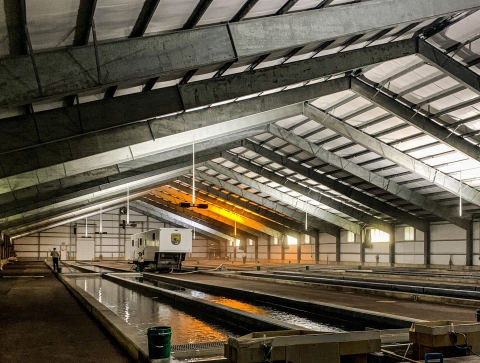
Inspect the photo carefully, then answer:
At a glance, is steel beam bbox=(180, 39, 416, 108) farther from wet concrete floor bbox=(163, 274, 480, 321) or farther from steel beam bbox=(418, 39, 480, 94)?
wet concrete floor bbox=(163, 274, 480, 321)

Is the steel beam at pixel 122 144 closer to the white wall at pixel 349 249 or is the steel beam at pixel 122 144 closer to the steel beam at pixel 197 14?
the steel beam at pixel 197 14

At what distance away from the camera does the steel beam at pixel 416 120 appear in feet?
61.6

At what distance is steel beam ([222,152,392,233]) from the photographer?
105 ft

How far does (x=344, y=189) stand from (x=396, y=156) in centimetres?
807

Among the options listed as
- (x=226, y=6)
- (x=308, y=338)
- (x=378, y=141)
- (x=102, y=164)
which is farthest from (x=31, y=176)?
(x=378, y=141)

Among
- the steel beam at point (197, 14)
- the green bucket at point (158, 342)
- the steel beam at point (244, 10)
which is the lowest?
the green bucket at point (158, 342)

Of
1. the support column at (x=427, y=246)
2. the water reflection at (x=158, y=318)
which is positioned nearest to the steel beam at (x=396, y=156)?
the support column at (x=427, y=246)

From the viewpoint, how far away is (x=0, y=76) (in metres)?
7.67

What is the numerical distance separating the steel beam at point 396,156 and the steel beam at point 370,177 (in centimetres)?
315

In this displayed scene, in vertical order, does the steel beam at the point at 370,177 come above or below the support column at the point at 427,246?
above

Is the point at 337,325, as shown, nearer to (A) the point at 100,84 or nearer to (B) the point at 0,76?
(A) the point at 100,84

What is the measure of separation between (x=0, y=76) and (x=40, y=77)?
0.59 m

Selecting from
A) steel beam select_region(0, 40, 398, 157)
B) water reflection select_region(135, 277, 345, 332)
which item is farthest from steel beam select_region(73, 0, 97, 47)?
water reflection select_region(135, 277, 345, 332)

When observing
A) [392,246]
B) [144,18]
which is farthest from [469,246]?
[144,18]
